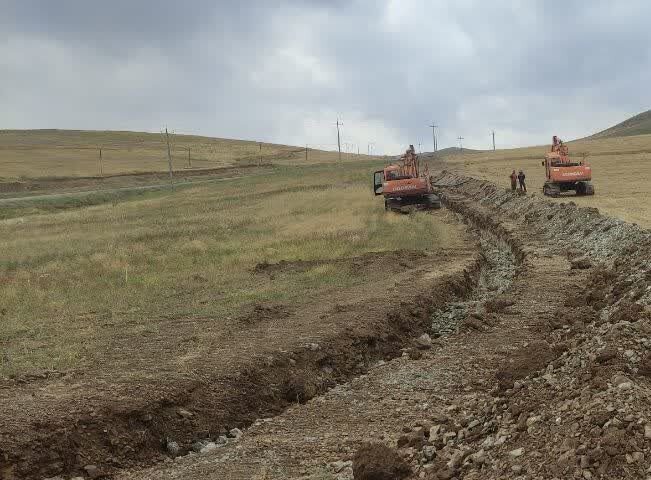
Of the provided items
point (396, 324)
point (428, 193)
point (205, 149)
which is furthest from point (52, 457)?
point (205, 149)

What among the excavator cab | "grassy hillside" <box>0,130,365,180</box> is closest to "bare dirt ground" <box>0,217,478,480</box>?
the excavator cab

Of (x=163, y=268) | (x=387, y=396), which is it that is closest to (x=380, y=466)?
(x=387, y=396)

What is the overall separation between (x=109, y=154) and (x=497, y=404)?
12003 cm

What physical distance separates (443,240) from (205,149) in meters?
123

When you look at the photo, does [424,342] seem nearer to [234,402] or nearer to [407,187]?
[234,402]

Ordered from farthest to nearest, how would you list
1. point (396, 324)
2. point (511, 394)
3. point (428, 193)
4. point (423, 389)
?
point (428, 193) → point (396, 324) → point (423, 389) → point (511, 394)

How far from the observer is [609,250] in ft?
54.0

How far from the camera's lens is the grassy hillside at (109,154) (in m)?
94.2

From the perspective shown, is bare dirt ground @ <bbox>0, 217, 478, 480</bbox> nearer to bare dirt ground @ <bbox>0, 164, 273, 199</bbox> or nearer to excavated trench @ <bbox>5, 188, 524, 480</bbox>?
excavated trench @ <bbox>5, 188, 524, 480</bbox>

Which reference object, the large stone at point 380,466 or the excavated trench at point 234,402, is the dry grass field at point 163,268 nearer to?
the excavated trench at point 234,402

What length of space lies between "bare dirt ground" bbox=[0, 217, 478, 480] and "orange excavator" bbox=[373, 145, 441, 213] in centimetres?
1882

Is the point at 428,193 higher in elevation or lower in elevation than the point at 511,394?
higher

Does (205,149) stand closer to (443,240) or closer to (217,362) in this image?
(443,240)

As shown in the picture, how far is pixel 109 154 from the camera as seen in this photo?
118 meters
